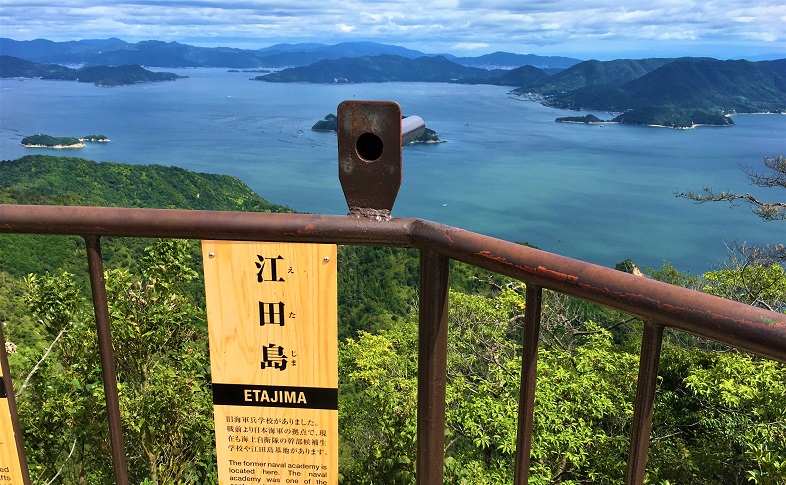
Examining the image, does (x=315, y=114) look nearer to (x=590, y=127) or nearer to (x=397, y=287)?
(x=590, y=127)

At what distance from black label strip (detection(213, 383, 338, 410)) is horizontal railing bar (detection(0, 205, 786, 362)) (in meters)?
0.28

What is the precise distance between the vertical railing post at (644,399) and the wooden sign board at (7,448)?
104cm

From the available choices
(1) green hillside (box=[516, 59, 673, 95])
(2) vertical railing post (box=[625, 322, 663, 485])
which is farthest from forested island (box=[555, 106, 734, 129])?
(2) vertical railing post (box=[625, 322, 663, 485])

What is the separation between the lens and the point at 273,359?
1.05 metres

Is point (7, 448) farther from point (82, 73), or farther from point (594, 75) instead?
point (82, 73)

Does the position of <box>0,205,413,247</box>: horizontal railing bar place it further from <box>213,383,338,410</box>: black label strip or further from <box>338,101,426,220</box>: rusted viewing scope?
<box>213,383,338,410</box>: black label strip

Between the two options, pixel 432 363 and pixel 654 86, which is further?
pixel 654 86

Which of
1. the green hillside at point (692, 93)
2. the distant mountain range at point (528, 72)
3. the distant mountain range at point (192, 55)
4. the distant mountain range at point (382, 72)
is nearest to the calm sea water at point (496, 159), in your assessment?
the green hillside at point (692, 93)

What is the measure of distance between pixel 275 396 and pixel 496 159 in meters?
65.3

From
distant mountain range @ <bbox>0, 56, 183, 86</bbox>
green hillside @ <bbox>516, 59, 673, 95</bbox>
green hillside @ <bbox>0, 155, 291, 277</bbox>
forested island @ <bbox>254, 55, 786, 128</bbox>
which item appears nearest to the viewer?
green hillside @ <bbox>0, 155, 291, 277</bbox>

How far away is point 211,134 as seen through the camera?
75312 mm

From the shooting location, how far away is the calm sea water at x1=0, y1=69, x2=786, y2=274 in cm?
4128

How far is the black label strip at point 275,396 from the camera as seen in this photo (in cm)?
106

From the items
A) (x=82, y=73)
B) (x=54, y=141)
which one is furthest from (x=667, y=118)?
(x=82, y=73)
